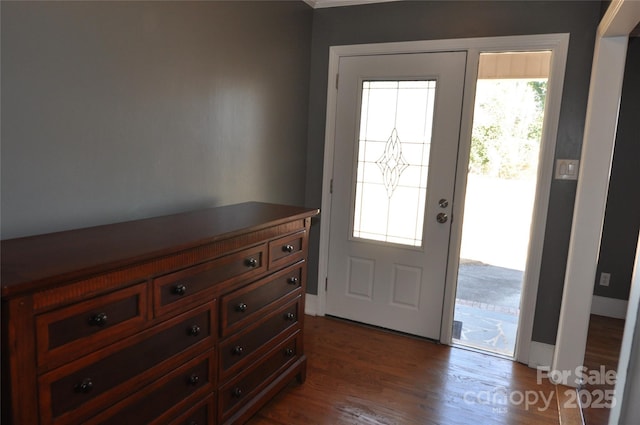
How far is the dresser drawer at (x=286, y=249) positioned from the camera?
82.0 inches

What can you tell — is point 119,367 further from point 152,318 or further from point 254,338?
point 254,338

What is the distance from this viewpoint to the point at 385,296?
3.32m

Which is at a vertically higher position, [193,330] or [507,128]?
[507,128]

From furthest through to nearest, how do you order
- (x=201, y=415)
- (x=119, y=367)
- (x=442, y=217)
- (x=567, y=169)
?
(x=442, y=217), (x=567, y=169), (x=201, y=415), (x=119, y=367)

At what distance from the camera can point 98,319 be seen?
1.25m

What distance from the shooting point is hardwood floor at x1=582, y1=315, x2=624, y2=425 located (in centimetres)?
219

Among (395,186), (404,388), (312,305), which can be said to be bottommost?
(404,388)

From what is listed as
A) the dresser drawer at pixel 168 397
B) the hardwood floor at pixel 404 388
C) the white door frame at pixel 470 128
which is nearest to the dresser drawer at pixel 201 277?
the dresser drawer at pixel 168 397

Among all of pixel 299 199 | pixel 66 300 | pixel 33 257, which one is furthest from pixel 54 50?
pixel 299 199

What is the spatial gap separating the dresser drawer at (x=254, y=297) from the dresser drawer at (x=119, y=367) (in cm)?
10

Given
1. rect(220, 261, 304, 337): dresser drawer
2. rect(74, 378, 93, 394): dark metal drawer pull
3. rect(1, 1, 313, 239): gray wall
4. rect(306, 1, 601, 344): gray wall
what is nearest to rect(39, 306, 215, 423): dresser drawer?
rect(74, 378, 93, 394): dark metal drawer pull

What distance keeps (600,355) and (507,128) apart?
4.16 m

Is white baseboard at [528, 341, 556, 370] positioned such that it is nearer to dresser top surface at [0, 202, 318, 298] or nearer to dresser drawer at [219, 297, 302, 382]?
dresser drawer at [219, 297, 302, 382]

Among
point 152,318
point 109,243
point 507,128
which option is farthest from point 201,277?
point 507,128
